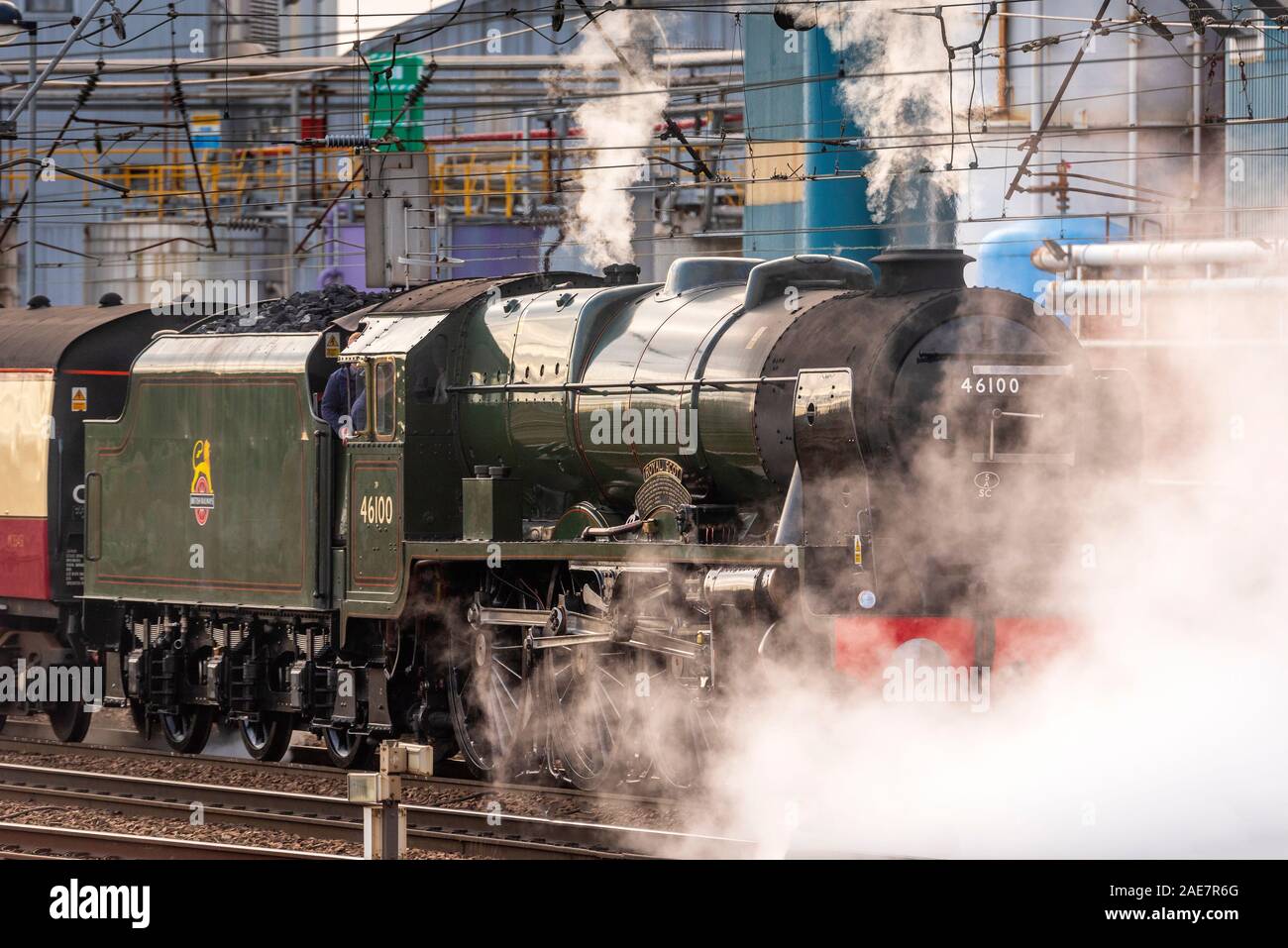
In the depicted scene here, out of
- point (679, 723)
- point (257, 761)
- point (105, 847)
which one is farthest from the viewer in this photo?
point (257, 761)

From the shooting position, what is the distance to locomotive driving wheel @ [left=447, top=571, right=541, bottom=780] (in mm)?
12922

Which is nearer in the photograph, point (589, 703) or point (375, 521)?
point (589, 703)

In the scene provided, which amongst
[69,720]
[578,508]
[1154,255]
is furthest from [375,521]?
[1154,255]

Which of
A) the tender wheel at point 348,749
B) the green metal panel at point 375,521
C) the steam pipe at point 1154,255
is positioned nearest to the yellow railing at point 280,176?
the steam pipe at point 1154,255

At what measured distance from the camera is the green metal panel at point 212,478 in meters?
14.2

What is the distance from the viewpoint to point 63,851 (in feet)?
37.2

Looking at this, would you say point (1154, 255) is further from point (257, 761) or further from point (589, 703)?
point (589, 703)

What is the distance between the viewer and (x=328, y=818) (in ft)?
41.1

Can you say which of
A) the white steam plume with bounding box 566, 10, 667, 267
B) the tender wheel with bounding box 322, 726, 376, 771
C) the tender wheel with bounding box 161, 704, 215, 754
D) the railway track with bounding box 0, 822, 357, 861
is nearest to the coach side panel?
the tender wheel with bounding box 161, 704, 215, 754

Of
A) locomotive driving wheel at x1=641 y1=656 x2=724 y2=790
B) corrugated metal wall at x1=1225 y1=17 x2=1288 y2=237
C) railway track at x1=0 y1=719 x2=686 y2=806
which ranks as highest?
corrugated metal wall at x1=1225 y1=17 x2=1288 y2=237

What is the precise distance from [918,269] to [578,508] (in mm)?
2907

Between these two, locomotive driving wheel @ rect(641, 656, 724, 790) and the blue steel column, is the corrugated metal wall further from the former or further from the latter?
locomotive driving wheel @ rect(641, 656, 724, 790)

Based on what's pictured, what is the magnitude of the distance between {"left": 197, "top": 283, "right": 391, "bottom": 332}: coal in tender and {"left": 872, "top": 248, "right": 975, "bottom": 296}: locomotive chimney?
17.1 ft
